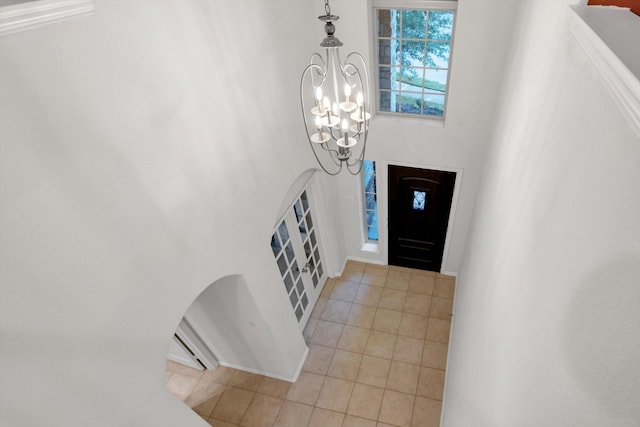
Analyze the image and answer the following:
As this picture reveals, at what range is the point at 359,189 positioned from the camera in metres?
6.02

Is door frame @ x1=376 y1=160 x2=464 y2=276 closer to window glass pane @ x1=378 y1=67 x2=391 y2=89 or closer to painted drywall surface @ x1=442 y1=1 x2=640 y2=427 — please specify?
window glass pane @ x1=378 y1=67 x2=391 y2=89

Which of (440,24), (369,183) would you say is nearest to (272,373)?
(369,183)

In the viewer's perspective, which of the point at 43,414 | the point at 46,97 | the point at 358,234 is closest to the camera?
the point at 46,97

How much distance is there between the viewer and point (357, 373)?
5.38 meters

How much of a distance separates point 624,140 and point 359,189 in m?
5.09

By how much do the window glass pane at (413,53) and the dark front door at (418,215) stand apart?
1.47 meters

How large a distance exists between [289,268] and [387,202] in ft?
6.22

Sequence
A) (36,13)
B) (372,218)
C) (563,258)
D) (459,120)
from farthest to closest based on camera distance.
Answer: (372,218)
(459,120)
(36,13)
(563,258)

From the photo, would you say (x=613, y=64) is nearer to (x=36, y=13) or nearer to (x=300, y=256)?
(x=36, y=13)

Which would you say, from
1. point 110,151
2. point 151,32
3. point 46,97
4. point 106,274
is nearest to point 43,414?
point 106,274

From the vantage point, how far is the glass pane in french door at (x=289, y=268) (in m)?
4.96

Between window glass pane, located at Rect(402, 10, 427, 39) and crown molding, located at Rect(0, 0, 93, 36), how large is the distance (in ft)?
11.6

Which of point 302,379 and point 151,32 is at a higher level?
point 151,32

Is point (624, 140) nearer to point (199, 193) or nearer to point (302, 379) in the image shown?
point (199, 193)
